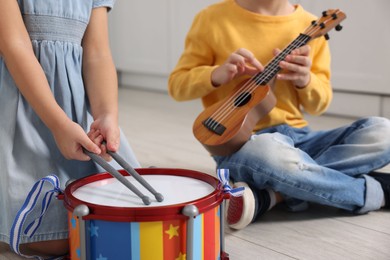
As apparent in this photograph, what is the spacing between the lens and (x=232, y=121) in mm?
1055

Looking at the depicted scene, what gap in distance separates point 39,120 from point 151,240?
36 cm

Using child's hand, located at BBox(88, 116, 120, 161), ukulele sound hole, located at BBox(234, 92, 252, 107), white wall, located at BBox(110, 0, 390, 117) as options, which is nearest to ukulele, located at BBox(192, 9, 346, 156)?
ukulele sound hole, located at BBox(234, 92, 252, 107)

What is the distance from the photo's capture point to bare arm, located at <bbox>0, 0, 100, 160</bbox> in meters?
0.82

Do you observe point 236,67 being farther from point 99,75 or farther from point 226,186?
point 226,186

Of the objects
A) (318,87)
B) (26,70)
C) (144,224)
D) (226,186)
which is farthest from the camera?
(318,87)

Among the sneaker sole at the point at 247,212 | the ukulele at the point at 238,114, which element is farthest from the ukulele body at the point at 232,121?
the sneaker sole at the point at 247,212

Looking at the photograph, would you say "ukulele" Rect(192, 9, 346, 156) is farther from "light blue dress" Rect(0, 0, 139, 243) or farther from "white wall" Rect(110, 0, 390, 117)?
"white wall" Rect(110, 0, 390, 117)

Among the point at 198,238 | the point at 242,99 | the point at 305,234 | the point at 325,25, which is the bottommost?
the point at 305,234

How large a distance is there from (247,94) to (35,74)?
0.41 metres

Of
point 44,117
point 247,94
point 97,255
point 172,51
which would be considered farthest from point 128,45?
point 97,255

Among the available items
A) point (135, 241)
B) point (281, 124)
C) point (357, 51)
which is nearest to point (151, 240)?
point (135, 241)

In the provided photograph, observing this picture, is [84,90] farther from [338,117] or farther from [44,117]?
[338,117]

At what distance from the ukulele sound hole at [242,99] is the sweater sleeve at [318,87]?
16cm

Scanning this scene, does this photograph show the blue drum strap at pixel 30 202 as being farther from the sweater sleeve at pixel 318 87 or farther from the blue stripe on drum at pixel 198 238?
the sweater sleeve at pixel 318 87
